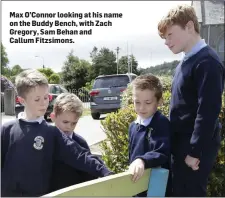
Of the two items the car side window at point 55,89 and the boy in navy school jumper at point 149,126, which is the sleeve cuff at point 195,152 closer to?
the boy in navy school jumper at point 149,126

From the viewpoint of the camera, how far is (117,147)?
3.34 metres

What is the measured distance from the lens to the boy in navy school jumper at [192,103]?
1.77 metres

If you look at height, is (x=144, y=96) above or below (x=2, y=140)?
above

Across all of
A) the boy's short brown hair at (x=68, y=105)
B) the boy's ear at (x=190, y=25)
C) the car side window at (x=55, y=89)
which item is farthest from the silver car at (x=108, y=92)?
the boy's ear at (x=190, y=25)

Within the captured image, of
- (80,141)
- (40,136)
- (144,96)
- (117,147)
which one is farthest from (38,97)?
(117,147)

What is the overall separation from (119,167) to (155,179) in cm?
190

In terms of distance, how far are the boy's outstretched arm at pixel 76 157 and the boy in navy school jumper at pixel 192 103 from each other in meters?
0.47

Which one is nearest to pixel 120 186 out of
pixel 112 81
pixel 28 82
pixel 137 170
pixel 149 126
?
pixel 137 170

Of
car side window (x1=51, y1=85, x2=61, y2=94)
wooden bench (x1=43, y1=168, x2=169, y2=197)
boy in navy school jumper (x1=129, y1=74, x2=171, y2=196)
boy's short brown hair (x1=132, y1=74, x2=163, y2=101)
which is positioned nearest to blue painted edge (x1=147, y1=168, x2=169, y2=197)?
wooden bench (x1=43, y1=168, x2=169, y2=197)

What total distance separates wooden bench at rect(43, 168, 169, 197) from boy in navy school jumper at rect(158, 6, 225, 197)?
0.37 metres

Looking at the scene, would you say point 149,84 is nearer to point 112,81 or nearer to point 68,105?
point 68,105

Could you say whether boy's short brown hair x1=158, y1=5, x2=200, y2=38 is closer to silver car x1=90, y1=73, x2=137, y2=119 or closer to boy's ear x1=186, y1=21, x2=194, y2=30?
boy's ear x1=186, y1=21, x2=194, y2=30

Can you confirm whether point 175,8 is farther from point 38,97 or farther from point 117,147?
point 117,147

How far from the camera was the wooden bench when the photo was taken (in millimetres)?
1169
